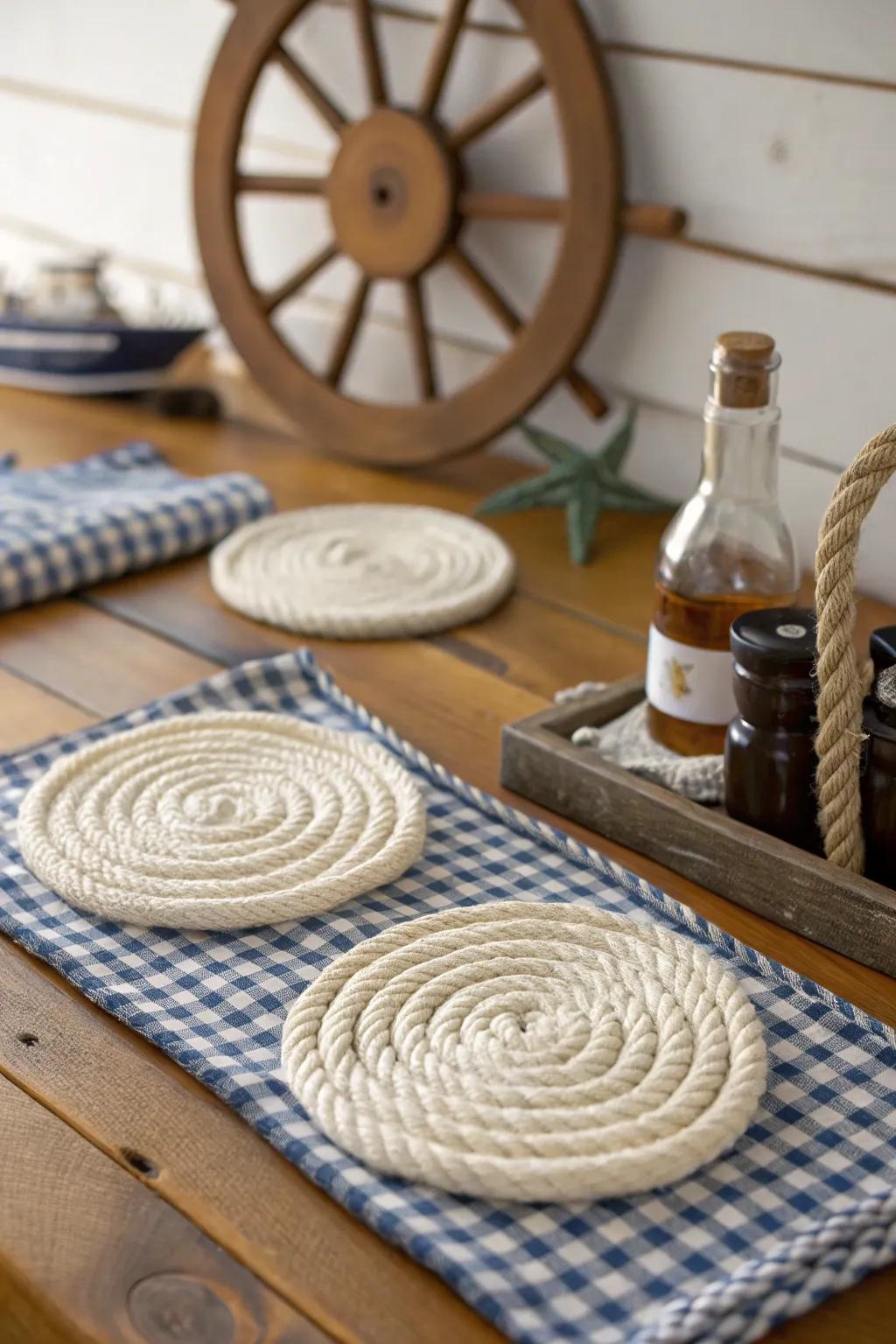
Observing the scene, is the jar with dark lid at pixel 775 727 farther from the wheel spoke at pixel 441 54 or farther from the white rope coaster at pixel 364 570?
the wheel spoke at pixel 441 54

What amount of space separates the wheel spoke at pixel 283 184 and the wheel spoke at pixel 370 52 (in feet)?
0.30

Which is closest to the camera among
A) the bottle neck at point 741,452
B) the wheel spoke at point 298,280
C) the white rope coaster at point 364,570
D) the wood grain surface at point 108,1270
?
the wood grain surface at point 108,1270

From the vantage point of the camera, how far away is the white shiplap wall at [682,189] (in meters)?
1.23

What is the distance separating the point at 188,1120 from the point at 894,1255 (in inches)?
11.6

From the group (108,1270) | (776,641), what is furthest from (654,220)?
(108,1270)

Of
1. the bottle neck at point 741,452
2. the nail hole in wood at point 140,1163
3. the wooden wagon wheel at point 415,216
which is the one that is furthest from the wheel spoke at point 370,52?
the nail hole in wood at point 140,1163

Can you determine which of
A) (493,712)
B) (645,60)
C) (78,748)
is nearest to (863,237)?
(645,60)

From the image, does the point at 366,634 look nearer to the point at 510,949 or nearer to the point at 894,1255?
the point at 510,949

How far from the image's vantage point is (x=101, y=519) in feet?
4.18

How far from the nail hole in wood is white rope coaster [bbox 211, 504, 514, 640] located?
0.55 meters

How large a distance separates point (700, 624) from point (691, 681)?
0.03m

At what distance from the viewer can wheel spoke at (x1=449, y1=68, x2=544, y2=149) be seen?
4.42ft

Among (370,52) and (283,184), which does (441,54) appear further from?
(283,184)

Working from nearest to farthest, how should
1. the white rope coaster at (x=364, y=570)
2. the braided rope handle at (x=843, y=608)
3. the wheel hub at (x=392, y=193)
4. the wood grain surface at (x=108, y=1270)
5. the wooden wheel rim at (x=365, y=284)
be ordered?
1. the wood grain surface at (x=108, y=1270)
2. the braided rope handle at (x=843, y=608)
3. the white rope coaster at (x=364, y=570)
4. the wooden wheel rim at (x=365, y=284)
5. the wheel hub at (x=392, y=193)
